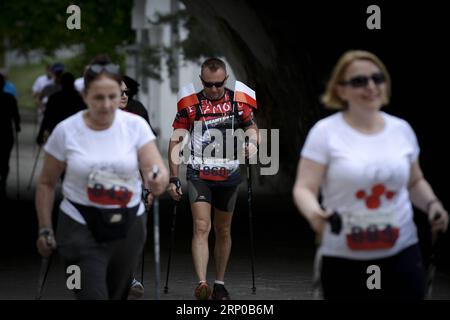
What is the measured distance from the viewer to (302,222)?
16828 millimetres

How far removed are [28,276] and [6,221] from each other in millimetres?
5217

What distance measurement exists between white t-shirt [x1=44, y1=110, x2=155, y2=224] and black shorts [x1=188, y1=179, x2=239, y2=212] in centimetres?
308

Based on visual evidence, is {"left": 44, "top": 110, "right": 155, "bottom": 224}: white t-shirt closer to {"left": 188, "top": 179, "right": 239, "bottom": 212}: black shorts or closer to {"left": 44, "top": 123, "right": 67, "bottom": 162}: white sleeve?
{"left": 44, "top": 123, "right": 67, "bottom": 162}: white sleeve

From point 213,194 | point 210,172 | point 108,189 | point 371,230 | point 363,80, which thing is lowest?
A: point 213,194

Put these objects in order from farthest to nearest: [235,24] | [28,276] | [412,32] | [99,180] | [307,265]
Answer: [235,24], [412,32], [307,265], [28,276], [99,180]

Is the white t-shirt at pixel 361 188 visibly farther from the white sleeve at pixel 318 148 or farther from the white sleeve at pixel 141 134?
the white sleeve at pixel 141 134

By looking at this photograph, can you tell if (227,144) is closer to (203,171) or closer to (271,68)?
(203,171)

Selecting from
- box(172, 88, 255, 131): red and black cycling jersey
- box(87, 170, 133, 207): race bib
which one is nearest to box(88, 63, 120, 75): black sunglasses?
box(87, 170, 133, 207): race bib

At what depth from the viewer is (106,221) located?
287 inches

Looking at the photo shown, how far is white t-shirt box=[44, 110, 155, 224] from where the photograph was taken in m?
7.28

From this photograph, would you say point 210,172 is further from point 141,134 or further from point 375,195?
point 375,195

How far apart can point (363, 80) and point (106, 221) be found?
157cm

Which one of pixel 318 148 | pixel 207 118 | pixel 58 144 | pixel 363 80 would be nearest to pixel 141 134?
pixel 58 144

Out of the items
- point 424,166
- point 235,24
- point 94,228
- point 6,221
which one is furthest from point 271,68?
point 94,228
